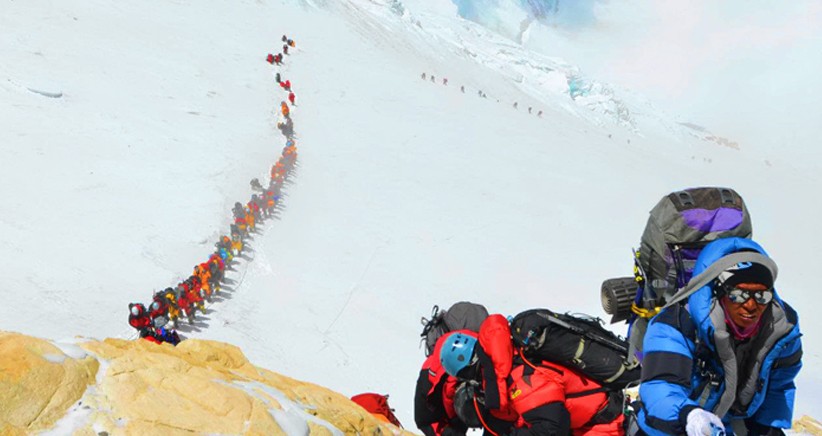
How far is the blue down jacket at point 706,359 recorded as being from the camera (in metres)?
3.06

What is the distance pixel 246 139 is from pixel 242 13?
86.3 feet

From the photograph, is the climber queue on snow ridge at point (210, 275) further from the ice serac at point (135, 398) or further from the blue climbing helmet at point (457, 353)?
the blue climbing helmet at point (457, 353)

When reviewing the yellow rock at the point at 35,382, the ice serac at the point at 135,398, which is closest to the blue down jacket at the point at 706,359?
the ice serac at the point at 135,398

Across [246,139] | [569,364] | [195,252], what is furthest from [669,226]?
[246,139]

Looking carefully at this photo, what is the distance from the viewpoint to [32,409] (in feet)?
11.2

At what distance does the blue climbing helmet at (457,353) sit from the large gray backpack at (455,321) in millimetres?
638

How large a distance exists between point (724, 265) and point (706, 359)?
0.50 meters

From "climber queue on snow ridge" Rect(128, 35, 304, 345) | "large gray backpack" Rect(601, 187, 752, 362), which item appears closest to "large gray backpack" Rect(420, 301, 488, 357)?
"large gray backpack" Rect(601, 187, 752, 362)

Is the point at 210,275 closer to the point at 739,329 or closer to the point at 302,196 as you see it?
the point at 302,196

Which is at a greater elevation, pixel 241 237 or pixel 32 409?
pixel 32 409

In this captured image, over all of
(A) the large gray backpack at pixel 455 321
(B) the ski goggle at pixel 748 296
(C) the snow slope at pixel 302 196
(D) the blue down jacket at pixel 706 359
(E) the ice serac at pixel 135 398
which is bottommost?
(C) the snow slope at pixel 302 196

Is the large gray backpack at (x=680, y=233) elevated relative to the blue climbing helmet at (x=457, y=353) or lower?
elevated

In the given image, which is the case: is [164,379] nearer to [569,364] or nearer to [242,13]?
[569,364]

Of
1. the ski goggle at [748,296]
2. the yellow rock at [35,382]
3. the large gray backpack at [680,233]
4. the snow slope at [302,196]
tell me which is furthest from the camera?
the snow slope at [302,196]
